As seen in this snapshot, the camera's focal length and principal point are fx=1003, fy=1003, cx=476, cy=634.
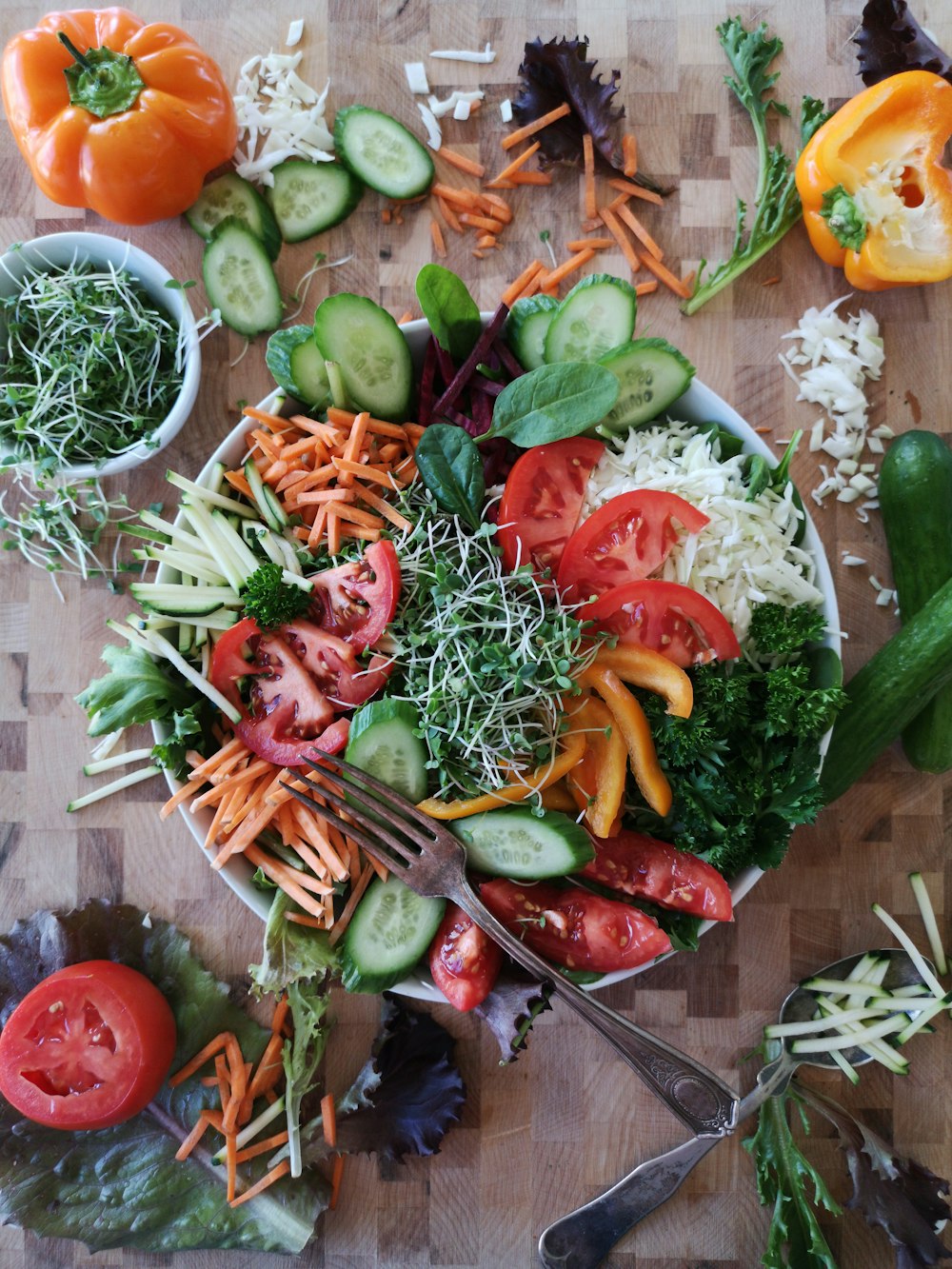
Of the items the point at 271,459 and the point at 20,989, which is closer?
the point at 271,459

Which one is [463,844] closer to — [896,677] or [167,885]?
[167,885]

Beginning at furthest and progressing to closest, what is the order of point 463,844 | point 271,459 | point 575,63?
point 575,63, point 271,459, point 463,844

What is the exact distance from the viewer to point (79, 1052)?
2.39m

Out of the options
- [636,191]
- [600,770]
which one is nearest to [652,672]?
[600,770]

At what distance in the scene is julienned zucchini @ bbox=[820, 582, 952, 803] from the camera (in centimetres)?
237

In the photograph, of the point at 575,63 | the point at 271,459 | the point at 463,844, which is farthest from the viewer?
the point at 575,63

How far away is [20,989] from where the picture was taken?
256 centimetres

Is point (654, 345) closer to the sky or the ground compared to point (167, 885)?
closer to the sky

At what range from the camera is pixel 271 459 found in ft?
7.60

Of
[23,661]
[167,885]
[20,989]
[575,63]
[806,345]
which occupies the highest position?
[575,63]

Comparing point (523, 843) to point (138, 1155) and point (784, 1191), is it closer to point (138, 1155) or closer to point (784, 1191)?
point (784, 1191)

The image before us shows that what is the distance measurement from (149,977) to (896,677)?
6.56ft

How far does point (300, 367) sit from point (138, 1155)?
6.60 ft

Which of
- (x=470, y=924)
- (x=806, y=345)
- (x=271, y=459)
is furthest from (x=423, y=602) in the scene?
(x=806, y=345)
